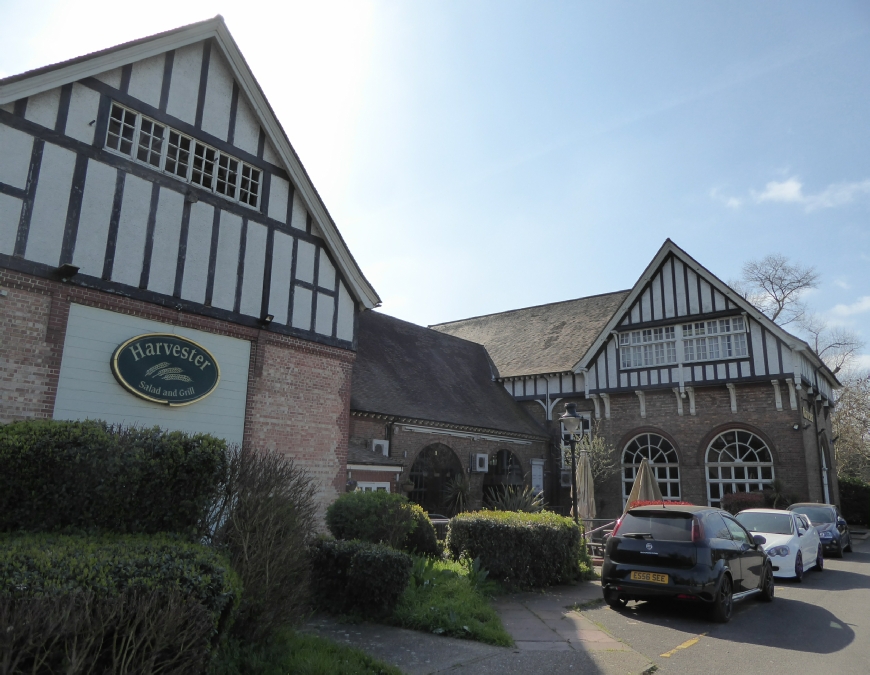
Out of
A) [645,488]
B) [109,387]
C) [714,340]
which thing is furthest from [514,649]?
[714,340]

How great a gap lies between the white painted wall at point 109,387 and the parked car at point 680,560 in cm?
688

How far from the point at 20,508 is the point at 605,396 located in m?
20.7

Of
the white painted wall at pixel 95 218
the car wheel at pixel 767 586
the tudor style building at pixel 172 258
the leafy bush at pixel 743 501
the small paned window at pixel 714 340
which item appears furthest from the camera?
the small paned window at pixel 714 340

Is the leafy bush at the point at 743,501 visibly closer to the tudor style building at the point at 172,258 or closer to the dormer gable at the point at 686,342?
the dormer gable at the point at 686,342

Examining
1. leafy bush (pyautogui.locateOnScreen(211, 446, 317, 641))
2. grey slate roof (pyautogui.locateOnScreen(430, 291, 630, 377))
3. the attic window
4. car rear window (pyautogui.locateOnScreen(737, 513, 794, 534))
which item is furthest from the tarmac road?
grey slate roof (pyautogui.locateOnScreen(430, 291, 630, 377))

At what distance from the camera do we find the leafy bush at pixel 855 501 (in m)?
27.2

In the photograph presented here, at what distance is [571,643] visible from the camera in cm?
659

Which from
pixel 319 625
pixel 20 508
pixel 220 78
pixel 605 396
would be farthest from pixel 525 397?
pixel 20 508

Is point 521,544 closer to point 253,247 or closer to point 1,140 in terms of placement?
point 253,247

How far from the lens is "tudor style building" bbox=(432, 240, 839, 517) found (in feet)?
65.6

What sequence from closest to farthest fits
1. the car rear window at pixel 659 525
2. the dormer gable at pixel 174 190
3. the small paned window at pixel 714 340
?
the car rear window at pixel 659 525, the dormer gable at pixel 174 190, the small paned window at pixel 714 340

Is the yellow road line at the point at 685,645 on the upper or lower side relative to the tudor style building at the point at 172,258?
lower

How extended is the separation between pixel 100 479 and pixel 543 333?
24.2m

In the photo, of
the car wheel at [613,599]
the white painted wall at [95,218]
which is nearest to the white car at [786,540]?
the car wheel at [613,599]
